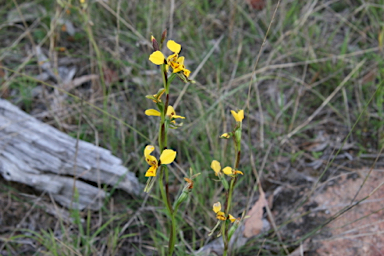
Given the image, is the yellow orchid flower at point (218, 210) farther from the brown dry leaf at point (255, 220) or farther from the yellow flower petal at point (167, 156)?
the brown dry leaf at point (255, 220)

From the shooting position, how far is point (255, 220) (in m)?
1.90

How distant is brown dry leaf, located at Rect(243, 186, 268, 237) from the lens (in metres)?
1.87

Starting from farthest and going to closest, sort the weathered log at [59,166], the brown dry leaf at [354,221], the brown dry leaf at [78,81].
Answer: the brown dry leaf at [78,81] → the weathered log at [59,166] → the brown dry leaf at [354,221]

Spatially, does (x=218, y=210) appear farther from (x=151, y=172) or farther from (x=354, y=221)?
(x=354, y=221)

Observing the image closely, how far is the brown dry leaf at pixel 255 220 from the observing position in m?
1.87

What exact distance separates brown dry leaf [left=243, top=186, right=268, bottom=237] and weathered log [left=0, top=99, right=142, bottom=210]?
0.65m

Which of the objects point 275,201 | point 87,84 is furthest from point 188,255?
point 87,84

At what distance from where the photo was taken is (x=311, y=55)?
2.66m

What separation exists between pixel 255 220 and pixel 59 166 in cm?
112

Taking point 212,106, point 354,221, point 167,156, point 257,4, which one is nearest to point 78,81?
point 212,106

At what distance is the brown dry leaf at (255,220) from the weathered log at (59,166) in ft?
2.14

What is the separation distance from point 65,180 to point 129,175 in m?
0.36

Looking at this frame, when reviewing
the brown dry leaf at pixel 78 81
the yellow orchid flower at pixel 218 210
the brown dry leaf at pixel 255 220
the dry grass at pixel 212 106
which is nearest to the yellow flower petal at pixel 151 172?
the yellow orchid flower at pixel 218 210

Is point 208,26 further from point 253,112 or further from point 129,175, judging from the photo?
point 129,175
